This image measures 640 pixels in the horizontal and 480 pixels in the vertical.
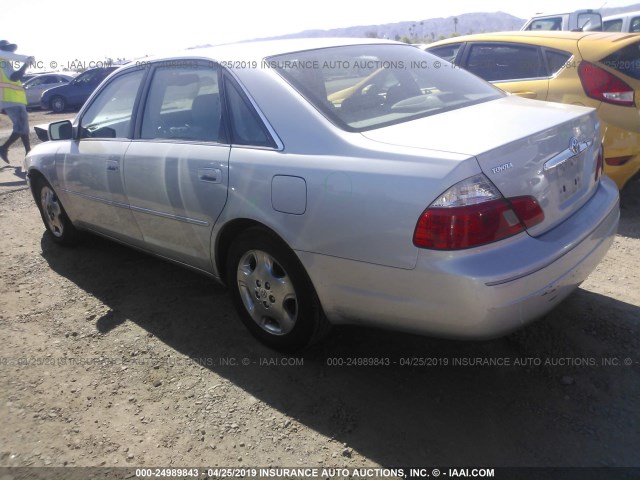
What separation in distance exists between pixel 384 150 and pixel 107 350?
2.07 metres

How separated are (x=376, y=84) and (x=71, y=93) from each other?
63.4ft

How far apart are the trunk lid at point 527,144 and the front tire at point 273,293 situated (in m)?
0.75

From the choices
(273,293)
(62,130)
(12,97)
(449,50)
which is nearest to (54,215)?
(62,130)

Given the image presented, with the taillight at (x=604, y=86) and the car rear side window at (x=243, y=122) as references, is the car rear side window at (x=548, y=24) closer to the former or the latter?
the taillight at (x=604, y=86)

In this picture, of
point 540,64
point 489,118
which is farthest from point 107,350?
point 540,64

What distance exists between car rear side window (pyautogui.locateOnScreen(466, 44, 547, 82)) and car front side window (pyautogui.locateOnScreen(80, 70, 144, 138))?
349 cm

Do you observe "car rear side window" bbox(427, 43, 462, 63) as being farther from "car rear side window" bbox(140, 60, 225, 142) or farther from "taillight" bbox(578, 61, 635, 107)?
"car rear side window" bbox(140, 60, 225, 142)

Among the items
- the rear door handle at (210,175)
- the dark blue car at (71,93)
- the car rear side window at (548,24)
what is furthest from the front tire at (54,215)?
the dark blue car at (71,93)

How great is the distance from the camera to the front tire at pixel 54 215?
15.2 ft

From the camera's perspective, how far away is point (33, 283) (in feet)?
13.8

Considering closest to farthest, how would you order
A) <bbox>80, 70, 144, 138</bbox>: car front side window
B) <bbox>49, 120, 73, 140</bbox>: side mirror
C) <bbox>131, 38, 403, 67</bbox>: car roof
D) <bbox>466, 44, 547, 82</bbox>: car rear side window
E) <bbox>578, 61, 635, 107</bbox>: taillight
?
<bbox>131, 38, 403, 67</bbox>: car roof → <bbox>80, 70, 144, 138</bbox>: car front side window → <bbox>49, 120, 73, 140</bbox>: side mirror → <bbox>578, 61, 635, 107</bbox>: taillight → <bbox>466, 44, 547, 82</bbox>: car rear side window

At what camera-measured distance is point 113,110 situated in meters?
3.99

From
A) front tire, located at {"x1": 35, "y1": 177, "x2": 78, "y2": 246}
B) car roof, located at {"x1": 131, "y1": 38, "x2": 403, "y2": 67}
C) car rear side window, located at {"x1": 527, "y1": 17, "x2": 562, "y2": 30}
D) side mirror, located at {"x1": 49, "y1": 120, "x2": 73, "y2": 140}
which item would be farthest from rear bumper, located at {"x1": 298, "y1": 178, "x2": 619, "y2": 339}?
car rear side window, located at {"x1": 527, "y1": 17, "x2": 562, "y2": 30}

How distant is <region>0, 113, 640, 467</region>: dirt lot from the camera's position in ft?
7.54
